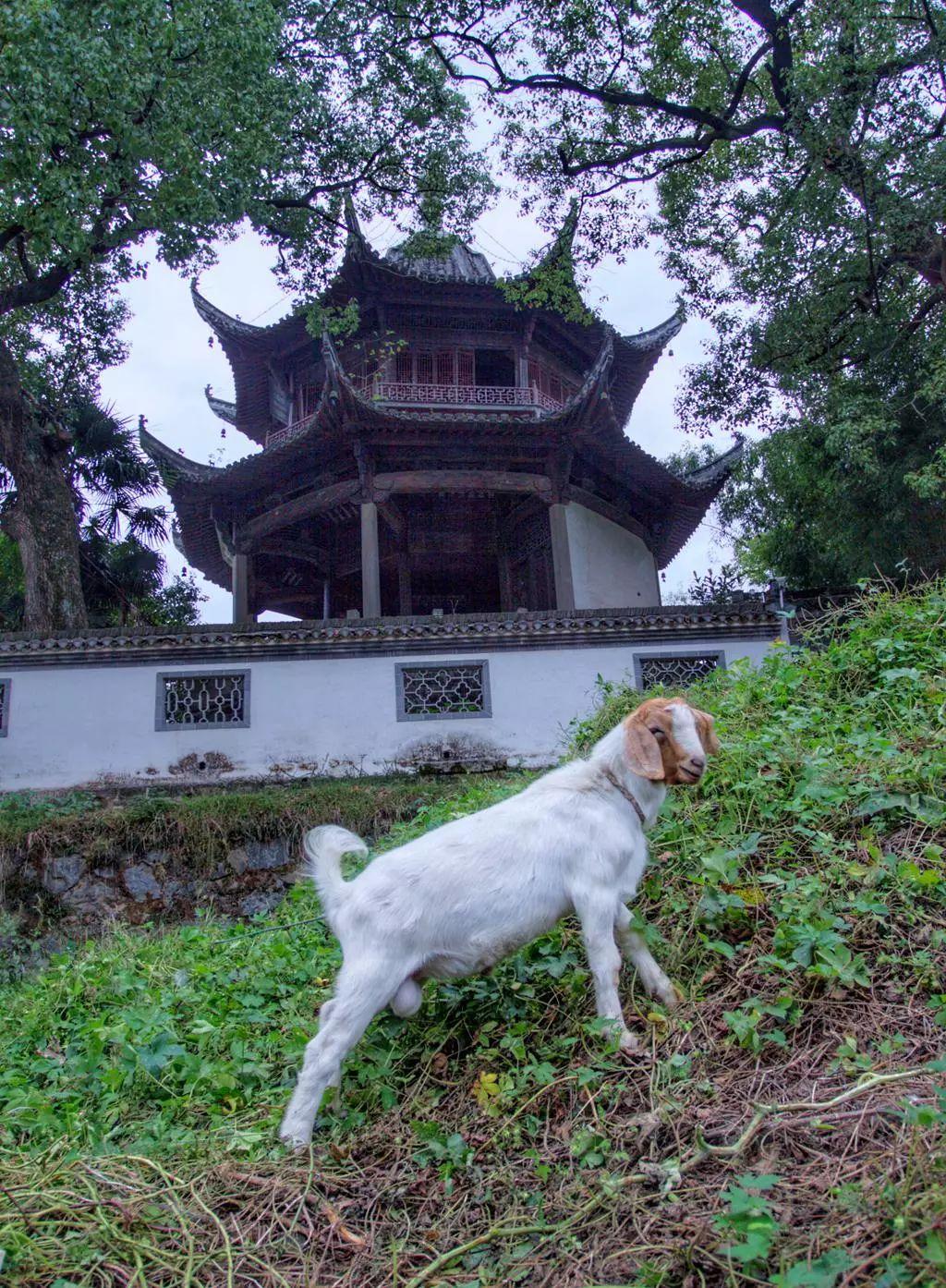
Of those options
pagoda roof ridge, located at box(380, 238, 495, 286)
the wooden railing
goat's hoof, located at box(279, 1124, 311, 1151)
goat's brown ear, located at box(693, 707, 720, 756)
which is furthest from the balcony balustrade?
goat's hoof, located at box(279, 1124, 311, 1151)

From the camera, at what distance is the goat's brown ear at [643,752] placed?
2.92 meters

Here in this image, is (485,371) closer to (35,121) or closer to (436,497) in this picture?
(436,497)

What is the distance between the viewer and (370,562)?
47.2 feet

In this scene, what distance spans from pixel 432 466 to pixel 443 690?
18.0 ft

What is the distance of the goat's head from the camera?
293 centimetres

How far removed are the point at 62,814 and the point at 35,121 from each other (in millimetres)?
6237

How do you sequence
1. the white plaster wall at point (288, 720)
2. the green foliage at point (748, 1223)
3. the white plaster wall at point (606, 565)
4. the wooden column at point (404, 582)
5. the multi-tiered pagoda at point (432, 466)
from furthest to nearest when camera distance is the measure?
the wooden column at point (404, 582)
the white plaster wall at point (606, 565)
the multi-tiered pagoda at point (432, 466)
the white plaster wall at point (288, 720)
the green foliage at point (748, 1223)

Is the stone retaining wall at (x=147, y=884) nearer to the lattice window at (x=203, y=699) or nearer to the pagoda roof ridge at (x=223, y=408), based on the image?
the lattice window at (x=203, y=699)

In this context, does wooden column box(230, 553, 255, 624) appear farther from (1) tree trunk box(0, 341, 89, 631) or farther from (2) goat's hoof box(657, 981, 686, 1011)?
(2) goat's hoof box(657, 981, 686, 1011)

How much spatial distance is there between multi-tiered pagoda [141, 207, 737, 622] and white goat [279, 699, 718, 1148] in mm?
11185

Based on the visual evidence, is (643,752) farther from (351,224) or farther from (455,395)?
(455,395)

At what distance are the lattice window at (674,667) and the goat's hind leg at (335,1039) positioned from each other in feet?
28.6

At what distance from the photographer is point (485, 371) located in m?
17.4

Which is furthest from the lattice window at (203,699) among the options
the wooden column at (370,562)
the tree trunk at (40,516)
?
the wooden column at (370,562)
